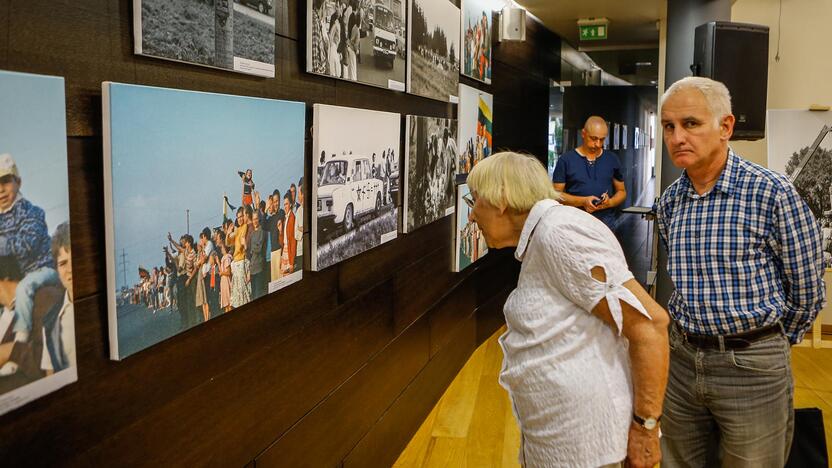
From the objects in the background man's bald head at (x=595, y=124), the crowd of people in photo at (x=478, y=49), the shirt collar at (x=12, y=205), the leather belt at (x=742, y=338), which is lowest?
the leather belt at (x=742, y=338)

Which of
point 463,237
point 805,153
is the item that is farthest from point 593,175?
point 463,237

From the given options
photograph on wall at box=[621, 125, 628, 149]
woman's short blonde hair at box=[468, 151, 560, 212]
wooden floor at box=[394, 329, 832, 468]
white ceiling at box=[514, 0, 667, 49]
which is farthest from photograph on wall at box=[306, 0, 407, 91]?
photograph on wall at box=[621, 125, 628, 149]

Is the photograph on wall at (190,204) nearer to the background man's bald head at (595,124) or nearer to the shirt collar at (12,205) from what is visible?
the shirt collar at (12,205)

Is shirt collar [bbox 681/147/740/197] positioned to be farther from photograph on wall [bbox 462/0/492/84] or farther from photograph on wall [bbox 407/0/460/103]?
photograph on wall [bbox 462/0/492/84]

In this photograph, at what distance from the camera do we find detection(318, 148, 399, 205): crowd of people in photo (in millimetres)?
2361

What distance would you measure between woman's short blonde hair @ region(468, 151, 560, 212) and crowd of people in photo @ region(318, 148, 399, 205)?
74 cm

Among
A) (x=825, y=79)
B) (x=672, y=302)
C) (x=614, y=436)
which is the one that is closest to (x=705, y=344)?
(x=672, y=302)

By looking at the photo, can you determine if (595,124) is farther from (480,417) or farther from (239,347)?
(239,347)

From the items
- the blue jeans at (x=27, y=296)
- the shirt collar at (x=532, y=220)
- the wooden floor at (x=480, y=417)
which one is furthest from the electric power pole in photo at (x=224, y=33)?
the wooden floor at (x=480, y=417)

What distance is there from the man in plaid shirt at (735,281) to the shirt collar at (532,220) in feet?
2.08

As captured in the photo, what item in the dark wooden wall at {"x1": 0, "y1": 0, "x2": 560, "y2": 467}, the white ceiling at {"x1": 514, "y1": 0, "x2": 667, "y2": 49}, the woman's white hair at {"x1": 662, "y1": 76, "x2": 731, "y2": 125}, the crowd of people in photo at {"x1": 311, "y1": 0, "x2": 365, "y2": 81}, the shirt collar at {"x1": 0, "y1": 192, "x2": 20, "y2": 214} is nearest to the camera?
the shirt collar at {"x1": 0, "y1": 192, "x2": 20, "y2": 214}

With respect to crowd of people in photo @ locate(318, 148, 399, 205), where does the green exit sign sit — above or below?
above

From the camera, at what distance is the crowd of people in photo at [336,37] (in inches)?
90.1

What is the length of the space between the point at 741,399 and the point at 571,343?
2.37 feet
